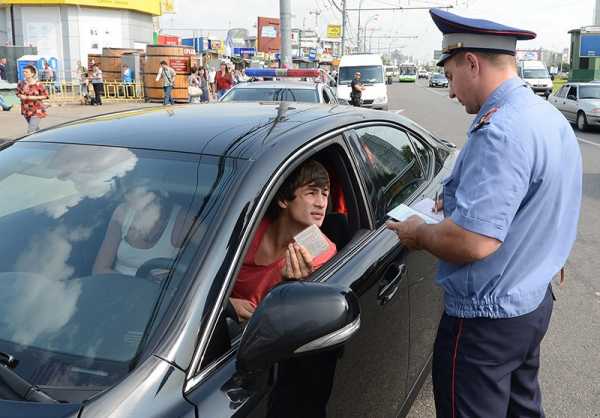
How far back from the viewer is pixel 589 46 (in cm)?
3538

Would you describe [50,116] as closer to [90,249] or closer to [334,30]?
[90,249]

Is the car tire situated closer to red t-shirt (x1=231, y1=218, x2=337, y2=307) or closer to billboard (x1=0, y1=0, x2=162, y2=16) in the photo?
red t-shirt (x1=231, y1=218, x2=337, y2=307)

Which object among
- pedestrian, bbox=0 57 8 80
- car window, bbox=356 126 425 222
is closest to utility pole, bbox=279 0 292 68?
pedestrian, bbox=0 57 8 80

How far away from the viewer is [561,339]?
425 cm

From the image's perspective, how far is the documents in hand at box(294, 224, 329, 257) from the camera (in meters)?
2.20

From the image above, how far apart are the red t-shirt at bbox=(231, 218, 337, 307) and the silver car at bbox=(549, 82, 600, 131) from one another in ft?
55.8

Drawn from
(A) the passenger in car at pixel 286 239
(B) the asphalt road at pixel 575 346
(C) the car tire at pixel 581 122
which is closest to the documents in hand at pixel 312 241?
(A) the passenger in car at pixel 286 239

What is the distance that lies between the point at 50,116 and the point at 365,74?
505 inches

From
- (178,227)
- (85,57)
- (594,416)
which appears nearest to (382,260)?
(178,227)

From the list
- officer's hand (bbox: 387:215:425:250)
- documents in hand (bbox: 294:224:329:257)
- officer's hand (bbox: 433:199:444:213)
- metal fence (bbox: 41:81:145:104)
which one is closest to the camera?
officer's hand (bbox: 387:215:425:250)

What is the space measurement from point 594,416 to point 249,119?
2.46 m

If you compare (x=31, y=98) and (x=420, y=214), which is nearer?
(x=420, y=214)

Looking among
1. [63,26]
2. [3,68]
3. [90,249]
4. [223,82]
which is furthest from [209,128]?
[63,26]

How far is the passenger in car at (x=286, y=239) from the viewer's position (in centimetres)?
225
